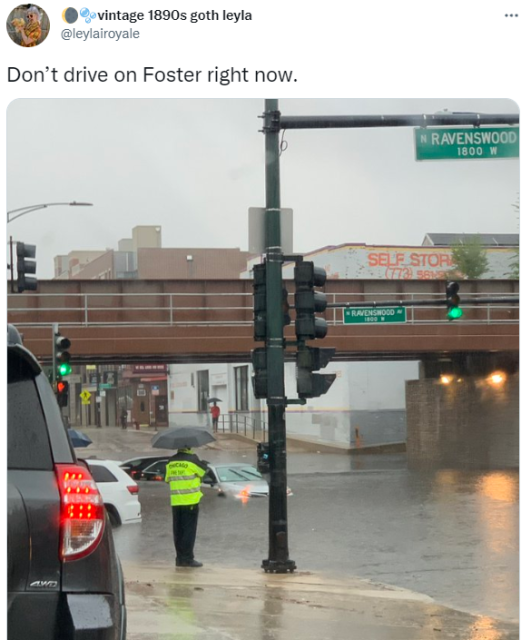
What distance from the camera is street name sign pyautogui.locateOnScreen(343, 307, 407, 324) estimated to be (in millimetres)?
12414

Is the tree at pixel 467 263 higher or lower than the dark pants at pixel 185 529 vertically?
higher

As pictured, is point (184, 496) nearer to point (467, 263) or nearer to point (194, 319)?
point (194, 319)

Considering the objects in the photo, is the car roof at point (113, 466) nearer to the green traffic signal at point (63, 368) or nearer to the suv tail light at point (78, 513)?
the green traffic signal at point (63, 368)

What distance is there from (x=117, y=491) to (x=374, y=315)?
220 inches

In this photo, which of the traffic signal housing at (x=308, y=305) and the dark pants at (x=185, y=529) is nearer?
the traffic signal housing at (x=308, y=305)

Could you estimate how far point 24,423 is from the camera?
351 cm

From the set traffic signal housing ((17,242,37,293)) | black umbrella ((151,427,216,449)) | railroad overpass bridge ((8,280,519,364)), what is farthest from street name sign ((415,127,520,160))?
black umbrella ((151,427,216,449))

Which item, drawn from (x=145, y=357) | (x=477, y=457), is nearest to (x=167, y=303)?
(x=145, y=357)

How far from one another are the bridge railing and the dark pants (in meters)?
2.11

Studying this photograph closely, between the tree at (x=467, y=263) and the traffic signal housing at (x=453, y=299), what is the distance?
0.80 ft

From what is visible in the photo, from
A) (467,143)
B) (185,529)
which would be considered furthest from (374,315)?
(467,143)

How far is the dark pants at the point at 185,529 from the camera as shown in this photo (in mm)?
11234
